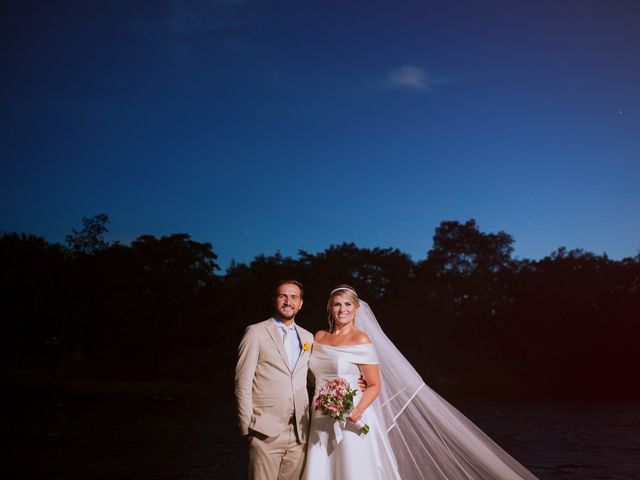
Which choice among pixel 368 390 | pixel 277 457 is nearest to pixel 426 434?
pixel 368 390

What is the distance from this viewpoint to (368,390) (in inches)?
217

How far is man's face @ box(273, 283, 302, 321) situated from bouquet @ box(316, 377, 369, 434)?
70 centimetres

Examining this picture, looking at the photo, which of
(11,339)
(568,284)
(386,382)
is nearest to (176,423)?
(386,382)

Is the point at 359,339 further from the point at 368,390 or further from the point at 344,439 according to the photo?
the point at 344,439

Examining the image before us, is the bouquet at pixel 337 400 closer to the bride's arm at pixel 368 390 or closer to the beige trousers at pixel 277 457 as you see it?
the bride's arm at pixel 368 390

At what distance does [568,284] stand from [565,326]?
151 inches

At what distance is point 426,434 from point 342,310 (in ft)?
5.51

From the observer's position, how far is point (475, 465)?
20.6ft

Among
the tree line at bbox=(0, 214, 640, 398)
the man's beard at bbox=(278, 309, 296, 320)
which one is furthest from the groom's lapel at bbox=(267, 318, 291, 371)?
the tree line at bbox=(0, 214, 640, 398)

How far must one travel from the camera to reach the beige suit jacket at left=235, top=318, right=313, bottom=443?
520 cm

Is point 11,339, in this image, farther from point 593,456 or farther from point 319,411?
point 319,411

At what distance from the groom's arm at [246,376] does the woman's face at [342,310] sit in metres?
0.84

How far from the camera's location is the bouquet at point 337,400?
5.23 m

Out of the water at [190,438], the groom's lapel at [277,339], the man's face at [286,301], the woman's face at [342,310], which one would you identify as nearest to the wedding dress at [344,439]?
the woman's face at [342,310]
